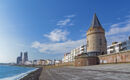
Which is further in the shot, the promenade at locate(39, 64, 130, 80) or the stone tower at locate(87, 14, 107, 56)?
the stone tower at locate(87, 14, 107, 56)

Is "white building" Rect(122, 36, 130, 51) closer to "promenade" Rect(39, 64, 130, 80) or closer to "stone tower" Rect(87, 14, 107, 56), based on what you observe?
"stone tower" Rect(87, 14, 107, 56)

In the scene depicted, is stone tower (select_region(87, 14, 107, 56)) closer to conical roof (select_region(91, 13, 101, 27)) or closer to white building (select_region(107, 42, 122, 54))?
conical roof (select_region(91, 13, 101, 27))

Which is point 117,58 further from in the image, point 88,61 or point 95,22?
point 95,22

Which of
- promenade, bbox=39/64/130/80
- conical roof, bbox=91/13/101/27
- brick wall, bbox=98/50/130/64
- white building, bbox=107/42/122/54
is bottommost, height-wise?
promenade, bbox=39/64/130/80

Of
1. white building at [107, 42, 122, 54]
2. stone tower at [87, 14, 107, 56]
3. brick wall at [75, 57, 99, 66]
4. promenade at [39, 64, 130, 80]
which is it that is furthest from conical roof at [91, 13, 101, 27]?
promenade at [39, 64, 130, 80]

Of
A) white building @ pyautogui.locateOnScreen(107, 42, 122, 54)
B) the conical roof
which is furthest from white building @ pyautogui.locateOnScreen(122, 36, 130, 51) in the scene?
the conical roof

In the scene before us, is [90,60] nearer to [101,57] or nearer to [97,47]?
[101,57]

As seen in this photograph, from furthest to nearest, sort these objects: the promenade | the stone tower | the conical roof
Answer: the conical roof, the stone tower, the promenade

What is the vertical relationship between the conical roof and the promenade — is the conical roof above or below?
above

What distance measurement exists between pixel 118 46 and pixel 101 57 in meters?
36.2

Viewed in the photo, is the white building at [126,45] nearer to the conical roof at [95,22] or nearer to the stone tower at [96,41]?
the stone tower at [96,41]

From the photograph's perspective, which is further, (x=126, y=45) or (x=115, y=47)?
(x=115, y=47)

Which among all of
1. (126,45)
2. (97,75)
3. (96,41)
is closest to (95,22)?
(96,41)

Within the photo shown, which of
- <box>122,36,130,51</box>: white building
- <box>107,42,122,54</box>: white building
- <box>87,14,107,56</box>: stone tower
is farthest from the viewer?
<box>107,42,122,54</box>: white building
